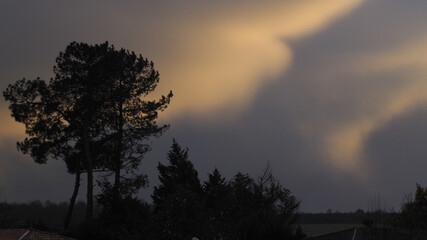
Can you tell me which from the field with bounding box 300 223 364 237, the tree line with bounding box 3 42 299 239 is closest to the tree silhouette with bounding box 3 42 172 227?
the tree line with bounding box 3 42 299 239

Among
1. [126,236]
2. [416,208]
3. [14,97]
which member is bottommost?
[126,236]

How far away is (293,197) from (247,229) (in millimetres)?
15294

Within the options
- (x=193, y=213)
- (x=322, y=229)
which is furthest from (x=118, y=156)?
(x=322, y=229)

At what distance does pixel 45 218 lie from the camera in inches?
3344

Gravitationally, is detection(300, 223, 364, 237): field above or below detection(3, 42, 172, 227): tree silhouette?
below

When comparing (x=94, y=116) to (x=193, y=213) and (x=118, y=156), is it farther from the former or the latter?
(x=193, y=213)

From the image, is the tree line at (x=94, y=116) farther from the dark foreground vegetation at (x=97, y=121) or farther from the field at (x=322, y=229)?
the field at (x=322, y=229)

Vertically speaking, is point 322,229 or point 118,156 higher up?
point 118,156

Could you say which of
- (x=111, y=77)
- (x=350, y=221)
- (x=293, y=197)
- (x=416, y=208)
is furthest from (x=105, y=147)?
(x=350, y=221)

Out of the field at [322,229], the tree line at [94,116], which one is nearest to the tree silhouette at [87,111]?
the tree line at [94,116]

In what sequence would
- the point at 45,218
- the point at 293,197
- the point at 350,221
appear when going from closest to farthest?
the point at 293,197 < the point at 45,218 < the point at 350,221

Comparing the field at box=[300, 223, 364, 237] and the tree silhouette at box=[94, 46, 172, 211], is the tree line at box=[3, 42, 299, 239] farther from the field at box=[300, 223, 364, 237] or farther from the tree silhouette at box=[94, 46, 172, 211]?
the field at box=[300, 223, 364, 237]

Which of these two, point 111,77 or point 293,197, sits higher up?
point 111,77

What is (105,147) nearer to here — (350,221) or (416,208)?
(416,208)
